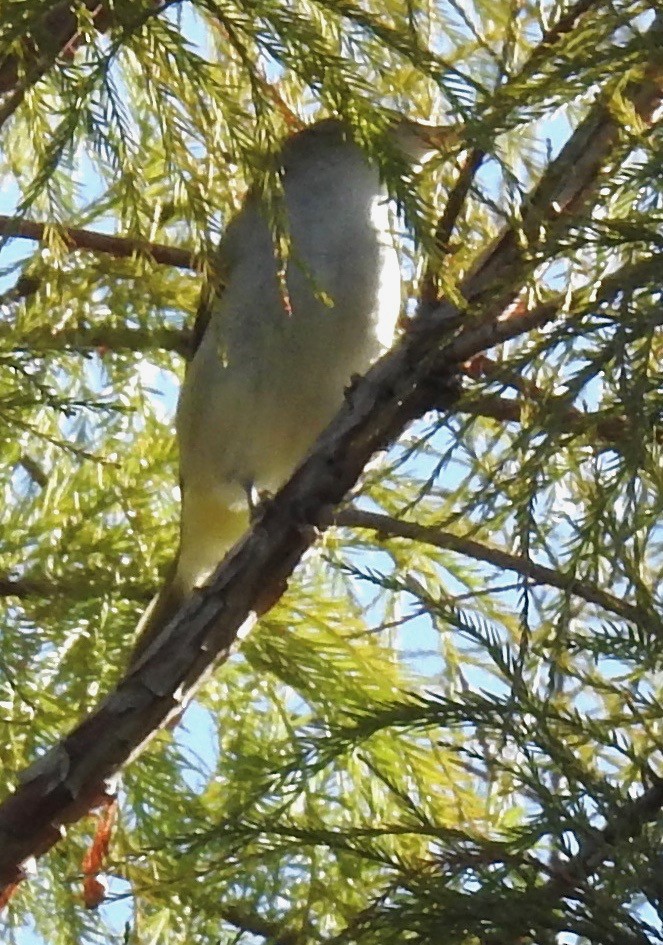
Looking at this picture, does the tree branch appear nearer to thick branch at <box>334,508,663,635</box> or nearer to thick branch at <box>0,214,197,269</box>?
thick branch at <box>0,214,197,269</box>

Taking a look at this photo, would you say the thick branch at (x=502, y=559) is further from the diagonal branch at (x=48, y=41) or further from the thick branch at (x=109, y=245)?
the diagonal branch at (x=48, y=41)

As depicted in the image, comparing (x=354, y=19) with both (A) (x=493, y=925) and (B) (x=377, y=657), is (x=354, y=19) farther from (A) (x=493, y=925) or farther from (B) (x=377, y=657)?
(B) (x=377, y=657)

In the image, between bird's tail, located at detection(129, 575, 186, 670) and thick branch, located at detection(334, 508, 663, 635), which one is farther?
bird's tail, located at detection(129, 575, 186, 670)

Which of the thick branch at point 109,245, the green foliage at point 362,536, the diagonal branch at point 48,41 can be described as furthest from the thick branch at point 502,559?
the diagonal branch at point 48,41

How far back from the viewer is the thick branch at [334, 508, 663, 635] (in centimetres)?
130

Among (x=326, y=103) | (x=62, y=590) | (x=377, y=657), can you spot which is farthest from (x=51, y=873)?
(x=326, y=103)

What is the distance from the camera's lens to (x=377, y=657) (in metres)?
2.12

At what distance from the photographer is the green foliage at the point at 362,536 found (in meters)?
1.21

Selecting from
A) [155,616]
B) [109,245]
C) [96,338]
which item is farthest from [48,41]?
[155,616]

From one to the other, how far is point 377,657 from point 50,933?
578 mm

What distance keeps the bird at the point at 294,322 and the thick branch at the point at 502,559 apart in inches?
22.7

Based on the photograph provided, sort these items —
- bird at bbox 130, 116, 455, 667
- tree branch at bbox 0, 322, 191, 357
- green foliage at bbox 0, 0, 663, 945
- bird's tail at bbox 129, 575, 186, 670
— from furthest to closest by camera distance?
bird at bbox 130, 116, 455, 667 < bird's tail at bbox 129, 575, 186, 670 < tree branch at bbox 0, 322, 191, 357 < green foliage at bbox 0, 0, 663, 945

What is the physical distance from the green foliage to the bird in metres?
0.06

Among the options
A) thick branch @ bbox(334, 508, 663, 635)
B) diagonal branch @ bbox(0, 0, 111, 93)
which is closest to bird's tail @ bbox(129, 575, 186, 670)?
thick branch @ bbox(334, 508, 663, 635)
